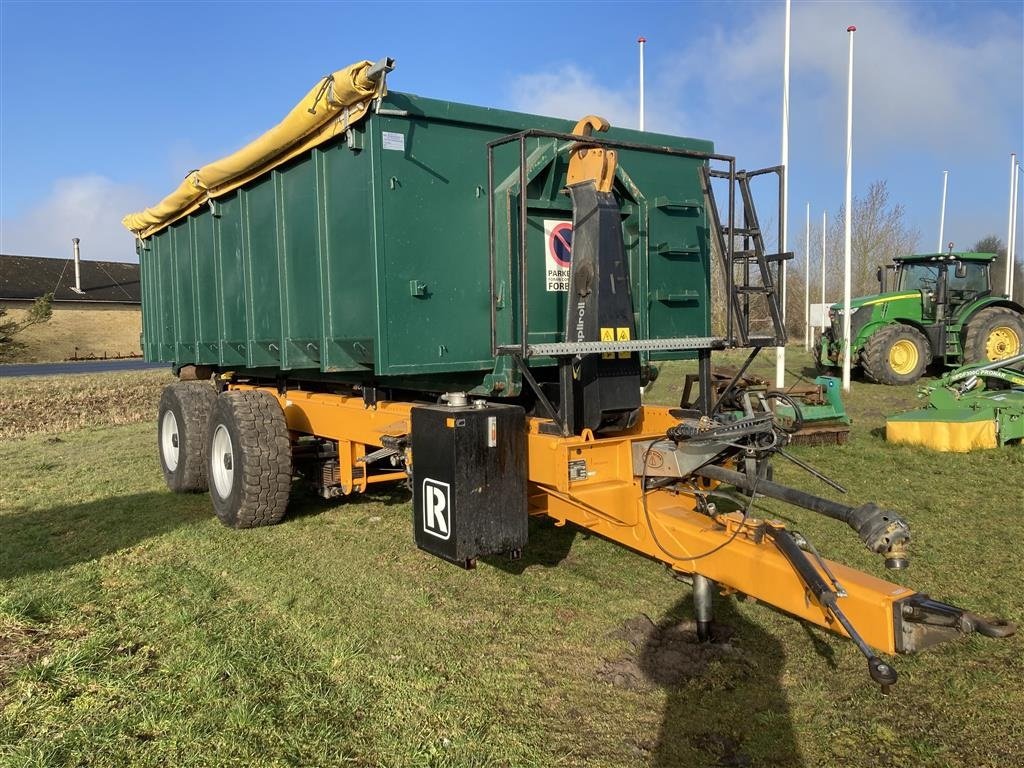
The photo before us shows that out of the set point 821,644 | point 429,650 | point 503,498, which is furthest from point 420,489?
point 821,644

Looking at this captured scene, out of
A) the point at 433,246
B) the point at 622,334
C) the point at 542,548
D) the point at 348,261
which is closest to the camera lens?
the point at 622,334

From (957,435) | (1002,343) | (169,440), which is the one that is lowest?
(957,435)

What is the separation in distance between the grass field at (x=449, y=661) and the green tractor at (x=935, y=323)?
1047cm

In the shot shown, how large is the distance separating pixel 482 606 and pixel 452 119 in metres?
Result: 2.77

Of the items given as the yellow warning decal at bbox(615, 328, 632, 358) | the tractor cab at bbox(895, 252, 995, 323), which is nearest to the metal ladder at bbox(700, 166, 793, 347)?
the yellow warning decal at bbox(615, 328, 632, 358)

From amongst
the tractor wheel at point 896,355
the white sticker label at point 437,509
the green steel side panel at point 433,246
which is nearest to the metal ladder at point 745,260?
the green steel side panel at point 433,246

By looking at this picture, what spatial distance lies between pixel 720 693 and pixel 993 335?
51.1 feet

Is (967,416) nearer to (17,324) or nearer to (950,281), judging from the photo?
(950,281)

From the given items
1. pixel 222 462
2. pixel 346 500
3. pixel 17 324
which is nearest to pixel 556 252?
pixel 222 462

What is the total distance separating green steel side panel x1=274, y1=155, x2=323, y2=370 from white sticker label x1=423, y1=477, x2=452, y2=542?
4.99ft

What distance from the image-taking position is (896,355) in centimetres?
1548

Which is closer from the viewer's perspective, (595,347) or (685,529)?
(685,529)

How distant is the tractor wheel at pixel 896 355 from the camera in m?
15.2

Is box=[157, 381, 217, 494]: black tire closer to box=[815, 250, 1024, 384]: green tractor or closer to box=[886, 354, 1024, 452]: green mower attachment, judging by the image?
box=[886, 354, 1024, 452]: green mower attachment
